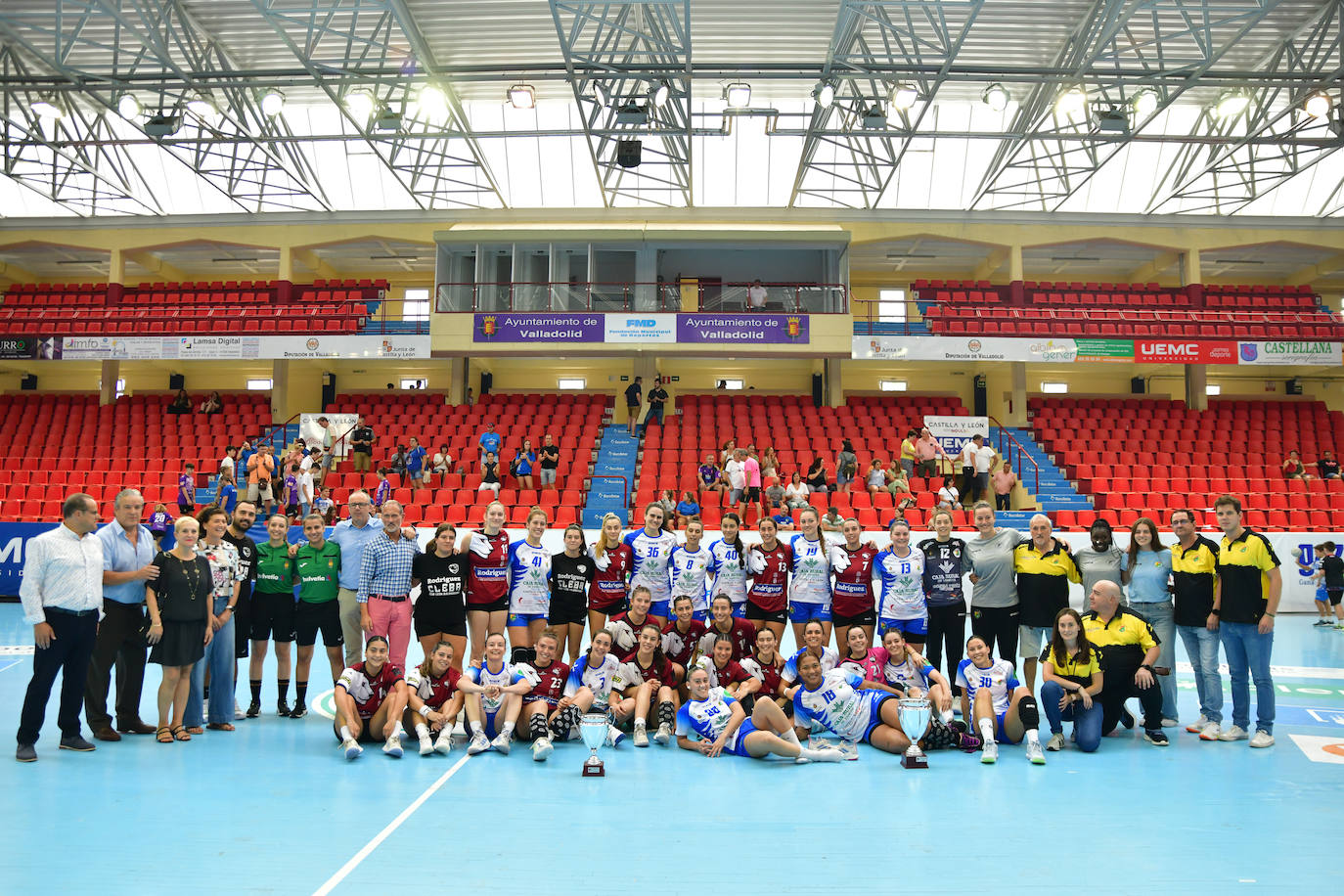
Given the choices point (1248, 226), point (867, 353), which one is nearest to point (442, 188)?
point (867, 353)

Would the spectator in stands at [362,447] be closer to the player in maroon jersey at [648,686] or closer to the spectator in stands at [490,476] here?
the spectator in stands at [490,476]

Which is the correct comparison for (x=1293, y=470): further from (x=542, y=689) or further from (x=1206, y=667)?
(x=542, y=689)

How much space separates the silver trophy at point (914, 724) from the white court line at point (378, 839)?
318 centimetres

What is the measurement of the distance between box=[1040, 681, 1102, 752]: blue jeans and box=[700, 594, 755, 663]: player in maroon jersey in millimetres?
2355

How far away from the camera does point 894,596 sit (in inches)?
302

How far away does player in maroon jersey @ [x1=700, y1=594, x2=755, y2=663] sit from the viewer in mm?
7129

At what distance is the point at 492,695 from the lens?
6625 mm

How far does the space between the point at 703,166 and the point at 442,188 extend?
733cm

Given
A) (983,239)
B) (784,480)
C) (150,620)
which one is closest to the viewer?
(150,620)

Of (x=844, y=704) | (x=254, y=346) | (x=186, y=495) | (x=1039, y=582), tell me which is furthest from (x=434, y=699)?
(x=254, y=346)

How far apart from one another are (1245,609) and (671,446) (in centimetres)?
1475

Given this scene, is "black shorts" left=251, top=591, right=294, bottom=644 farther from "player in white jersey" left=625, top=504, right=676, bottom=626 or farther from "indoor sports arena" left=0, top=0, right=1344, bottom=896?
"player in white jersey" left=625, top=504, right=676, bottom=626

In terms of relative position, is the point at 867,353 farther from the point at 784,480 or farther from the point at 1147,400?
the point at 1147,400

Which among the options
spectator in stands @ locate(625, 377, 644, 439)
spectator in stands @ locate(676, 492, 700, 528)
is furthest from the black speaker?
spectator in stands @ locate(676, 492, 700, 528)
